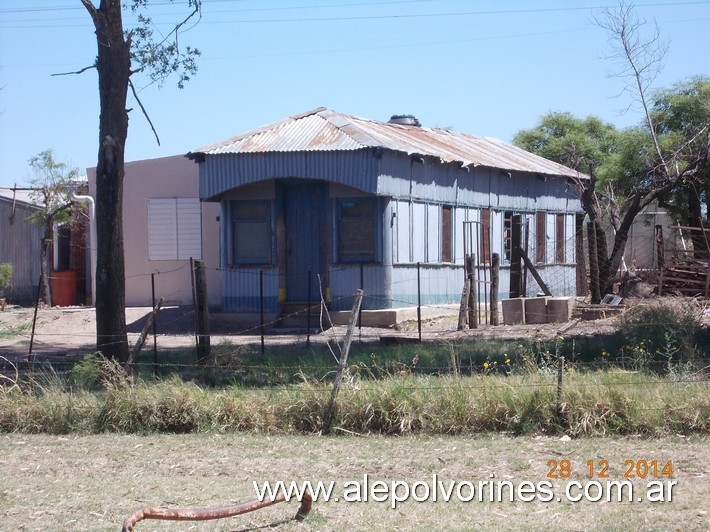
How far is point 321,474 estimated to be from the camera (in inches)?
328

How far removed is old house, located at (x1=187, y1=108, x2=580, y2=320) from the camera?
20.1 meters

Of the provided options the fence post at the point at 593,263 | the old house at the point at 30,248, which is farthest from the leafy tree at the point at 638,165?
the old house at the point at 30,248

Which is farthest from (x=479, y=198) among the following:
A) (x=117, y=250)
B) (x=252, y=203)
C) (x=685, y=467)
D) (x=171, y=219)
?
(x=685, y=467)

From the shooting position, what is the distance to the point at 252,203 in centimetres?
2116

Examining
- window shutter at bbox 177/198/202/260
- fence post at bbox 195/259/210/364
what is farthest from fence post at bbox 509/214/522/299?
fence post at bbox 195/259/210/364

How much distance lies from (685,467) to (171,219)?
19.2 meters

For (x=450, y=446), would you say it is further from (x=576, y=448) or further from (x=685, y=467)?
(x=685, y=467)

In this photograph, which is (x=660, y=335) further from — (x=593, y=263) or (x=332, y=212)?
(x=332, y=212)

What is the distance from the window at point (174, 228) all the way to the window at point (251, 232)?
13.7 ft

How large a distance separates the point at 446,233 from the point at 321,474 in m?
15.4

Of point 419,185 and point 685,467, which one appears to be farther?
point 419,185

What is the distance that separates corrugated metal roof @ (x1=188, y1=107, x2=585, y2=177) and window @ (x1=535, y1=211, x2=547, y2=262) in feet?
4.89

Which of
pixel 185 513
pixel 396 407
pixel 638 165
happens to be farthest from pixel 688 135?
pixel 185 513

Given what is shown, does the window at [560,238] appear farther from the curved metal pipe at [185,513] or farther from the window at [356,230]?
the curved metal pipe at [185,513]
